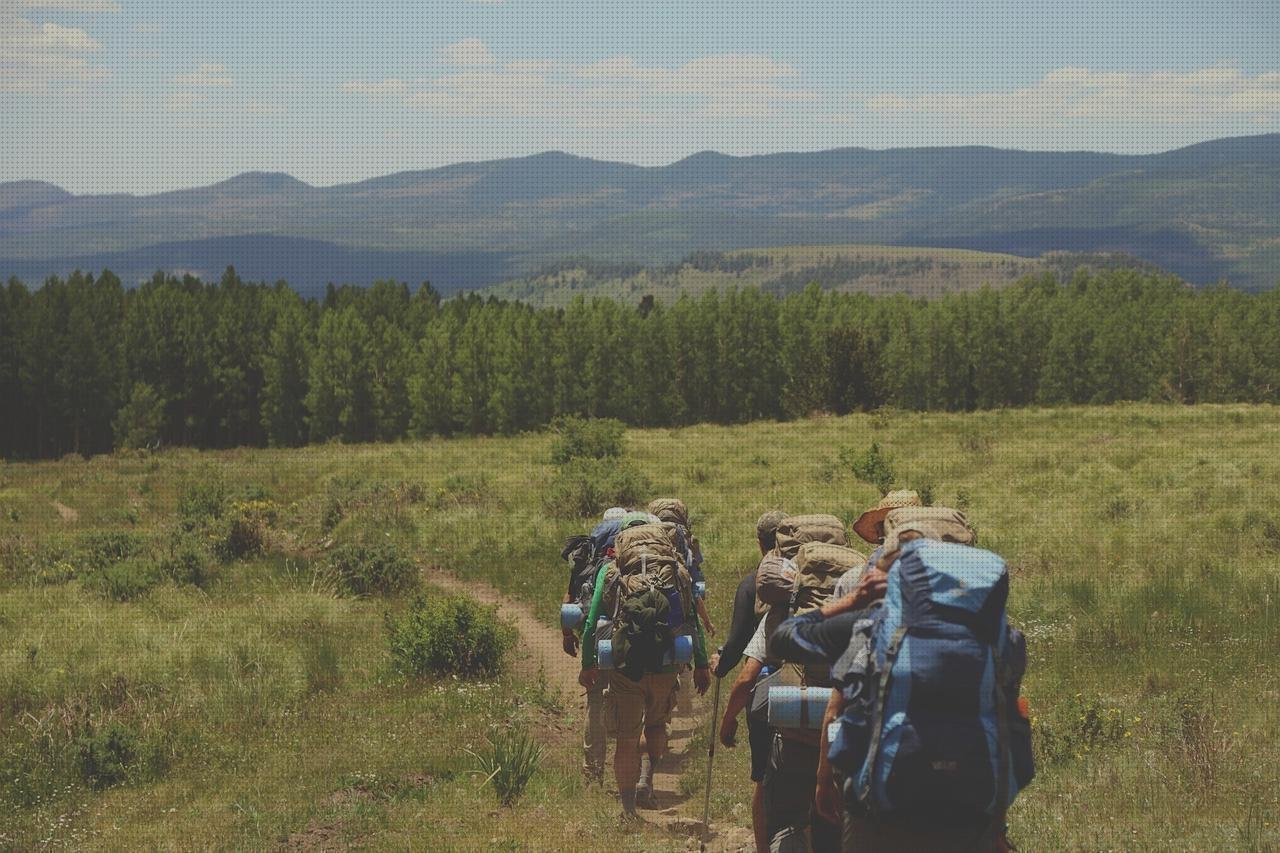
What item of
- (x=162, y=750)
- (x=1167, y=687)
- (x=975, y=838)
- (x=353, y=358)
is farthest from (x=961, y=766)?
(x=353, y=358)

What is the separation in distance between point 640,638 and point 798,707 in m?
2.66

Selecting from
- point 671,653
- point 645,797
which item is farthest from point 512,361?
point 671,653

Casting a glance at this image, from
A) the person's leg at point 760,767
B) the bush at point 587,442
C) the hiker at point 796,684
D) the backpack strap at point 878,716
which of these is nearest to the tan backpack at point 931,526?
the backpack strap at point 878,716

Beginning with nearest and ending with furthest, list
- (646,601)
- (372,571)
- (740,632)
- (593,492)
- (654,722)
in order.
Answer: (740,632) → (646,601) → (654,722) → (372,571) → (593,492)

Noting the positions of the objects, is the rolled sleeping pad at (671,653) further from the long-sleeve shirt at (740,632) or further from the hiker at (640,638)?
the long-sleeve shirt at (740,632)

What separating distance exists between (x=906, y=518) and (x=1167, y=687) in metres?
7.73

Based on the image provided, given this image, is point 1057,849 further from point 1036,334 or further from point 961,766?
point 1036,334

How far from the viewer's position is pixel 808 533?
707 cm

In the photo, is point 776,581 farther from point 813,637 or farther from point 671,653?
point 671,653

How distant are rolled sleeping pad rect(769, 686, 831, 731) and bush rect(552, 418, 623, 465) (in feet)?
102

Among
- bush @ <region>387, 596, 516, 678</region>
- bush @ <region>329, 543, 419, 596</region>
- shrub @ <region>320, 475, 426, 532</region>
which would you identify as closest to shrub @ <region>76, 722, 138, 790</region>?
bush @ <region>387, 596, 516, 678</region>

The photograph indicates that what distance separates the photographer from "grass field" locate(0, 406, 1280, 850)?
8.89m

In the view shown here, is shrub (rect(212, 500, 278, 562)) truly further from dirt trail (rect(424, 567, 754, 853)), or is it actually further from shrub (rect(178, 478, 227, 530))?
dirt trail (rect(424, 567, 754, 853))

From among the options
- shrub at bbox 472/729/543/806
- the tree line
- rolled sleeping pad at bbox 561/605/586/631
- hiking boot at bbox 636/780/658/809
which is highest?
rolled sleeping pad at bbox 561/605/586/631
